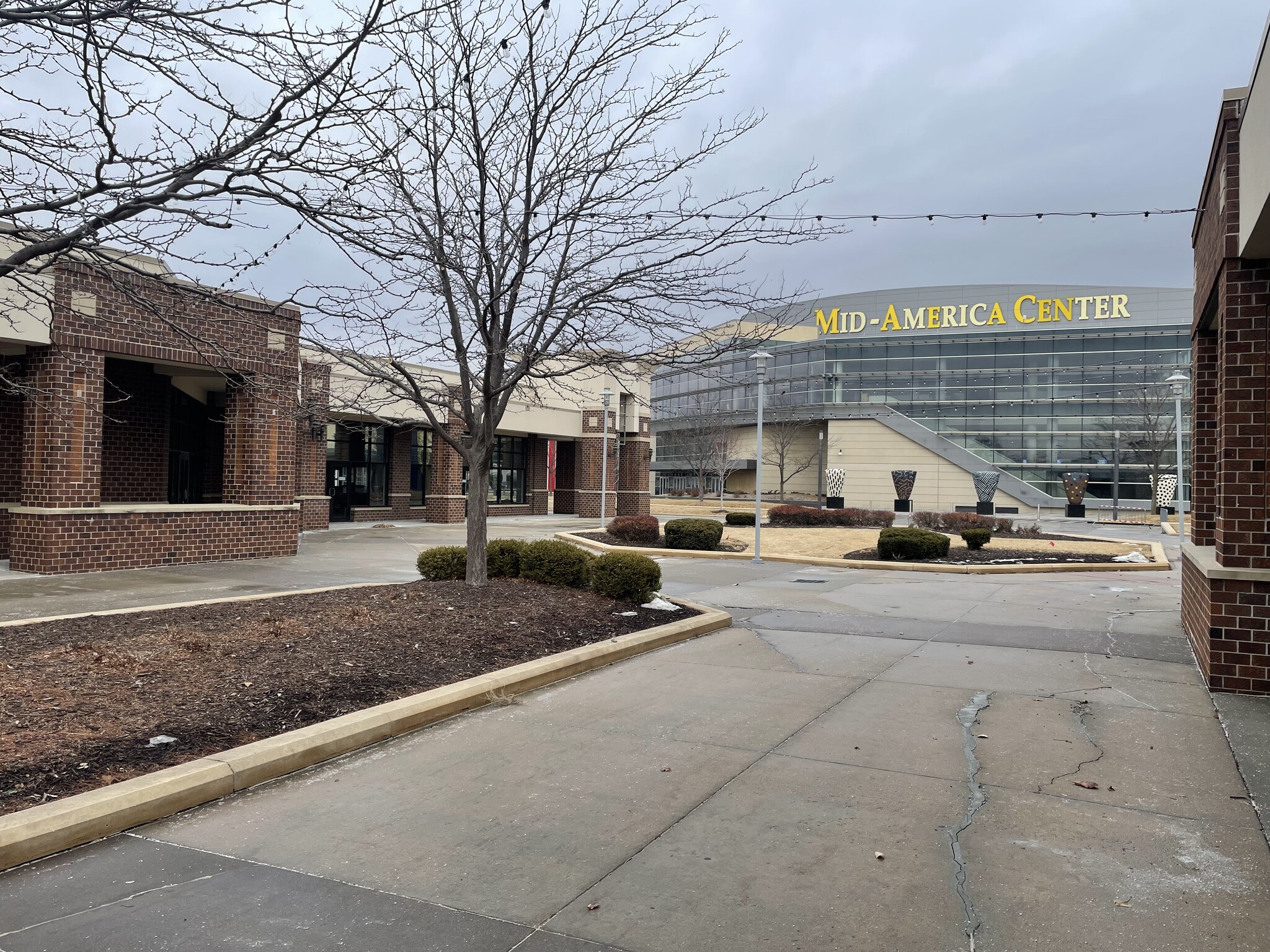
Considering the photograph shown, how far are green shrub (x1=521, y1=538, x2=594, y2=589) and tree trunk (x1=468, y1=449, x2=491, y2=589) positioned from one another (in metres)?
0.82

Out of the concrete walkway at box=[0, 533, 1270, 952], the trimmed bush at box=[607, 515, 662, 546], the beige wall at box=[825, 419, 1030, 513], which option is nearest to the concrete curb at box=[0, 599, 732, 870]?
the concrete walkway at box=[0, 533, 1270, 952]

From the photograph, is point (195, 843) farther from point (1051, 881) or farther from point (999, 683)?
point (999, 683)

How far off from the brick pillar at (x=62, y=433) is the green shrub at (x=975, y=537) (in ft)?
59.5

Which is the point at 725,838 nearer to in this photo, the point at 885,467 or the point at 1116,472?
the point at 1116,472

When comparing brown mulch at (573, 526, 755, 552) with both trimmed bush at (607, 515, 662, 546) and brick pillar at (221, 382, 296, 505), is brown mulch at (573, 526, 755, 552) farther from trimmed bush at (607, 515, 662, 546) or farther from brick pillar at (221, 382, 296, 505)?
brick pillar at (221, 382, 296, 505)

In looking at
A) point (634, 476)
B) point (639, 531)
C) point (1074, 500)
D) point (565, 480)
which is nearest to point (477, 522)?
point (639, 531)

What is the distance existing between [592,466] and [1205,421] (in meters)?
33.4

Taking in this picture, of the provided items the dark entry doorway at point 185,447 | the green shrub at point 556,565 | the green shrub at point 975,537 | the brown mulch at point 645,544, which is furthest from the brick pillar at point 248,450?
the green shrub at point 975,537

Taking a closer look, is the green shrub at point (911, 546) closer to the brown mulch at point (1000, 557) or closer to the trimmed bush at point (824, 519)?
the brown mulch at point (1000, 557)

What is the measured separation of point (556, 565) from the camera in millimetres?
11602

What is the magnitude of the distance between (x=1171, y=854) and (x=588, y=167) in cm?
803

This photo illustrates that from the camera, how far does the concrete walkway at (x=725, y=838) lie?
3.52m

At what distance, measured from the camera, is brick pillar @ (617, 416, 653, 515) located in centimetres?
4225

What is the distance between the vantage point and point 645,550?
72.8 ft
